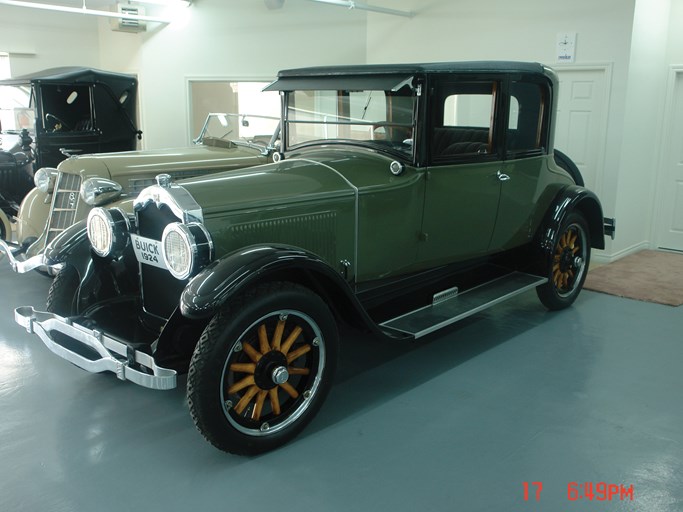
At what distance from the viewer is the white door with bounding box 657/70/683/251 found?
21.7 feet

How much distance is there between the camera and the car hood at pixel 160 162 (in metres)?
5.30

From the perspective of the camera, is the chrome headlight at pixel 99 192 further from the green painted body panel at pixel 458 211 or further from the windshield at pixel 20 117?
the windshield at pixel 20 117

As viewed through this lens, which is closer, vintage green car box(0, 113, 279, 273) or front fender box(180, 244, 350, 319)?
front fender box(180, 244, 350, 319)

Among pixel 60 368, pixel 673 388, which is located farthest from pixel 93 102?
pixel 673 388

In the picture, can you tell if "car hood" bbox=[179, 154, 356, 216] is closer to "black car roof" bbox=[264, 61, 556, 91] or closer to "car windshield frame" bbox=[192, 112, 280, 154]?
"black car roof" bbox=[264, 61, 556, 91]

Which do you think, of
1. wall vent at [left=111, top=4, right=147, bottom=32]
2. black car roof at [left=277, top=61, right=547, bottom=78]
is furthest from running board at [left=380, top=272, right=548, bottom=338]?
wall vent at [left=111, top=4, right=147, bottom=32]

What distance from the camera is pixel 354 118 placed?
3748 millimetres

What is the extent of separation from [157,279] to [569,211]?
2.91m

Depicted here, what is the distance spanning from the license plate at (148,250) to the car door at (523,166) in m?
2.16

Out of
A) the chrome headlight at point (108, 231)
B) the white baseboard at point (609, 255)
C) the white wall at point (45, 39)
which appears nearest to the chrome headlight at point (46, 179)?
the chrome headlight at point (108, 231)

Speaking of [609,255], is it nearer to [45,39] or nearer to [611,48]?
[611,48]

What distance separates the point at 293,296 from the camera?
2.72 meters

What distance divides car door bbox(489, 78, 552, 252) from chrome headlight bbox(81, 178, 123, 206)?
2602 mm

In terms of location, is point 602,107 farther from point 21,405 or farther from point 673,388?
point 21,405
